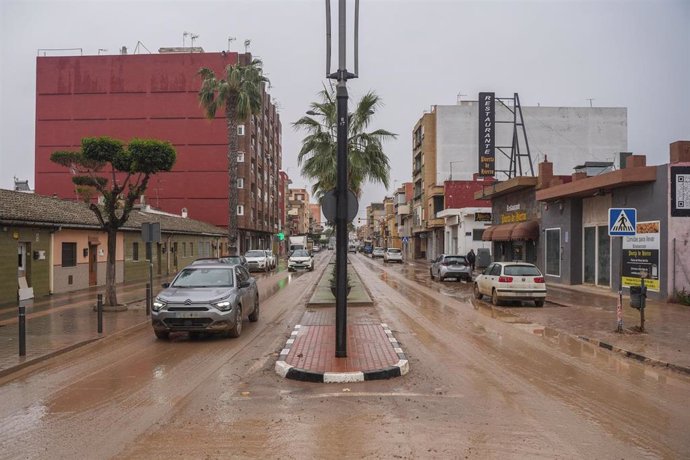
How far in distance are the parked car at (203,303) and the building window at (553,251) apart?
19260 millimetres

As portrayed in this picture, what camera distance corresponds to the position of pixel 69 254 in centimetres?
2431

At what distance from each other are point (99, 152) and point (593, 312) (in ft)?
49.9

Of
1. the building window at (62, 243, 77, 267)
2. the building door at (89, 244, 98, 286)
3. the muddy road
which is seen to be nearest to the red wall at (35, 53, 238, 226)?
the building door at (89, 244, 98, 286)

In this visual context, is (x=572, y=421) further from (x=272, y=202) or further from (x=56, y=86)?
(x=272, y=202)

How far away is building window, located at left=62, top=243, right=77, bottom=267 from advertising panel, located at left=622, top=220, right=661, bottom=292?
2220 centimetres

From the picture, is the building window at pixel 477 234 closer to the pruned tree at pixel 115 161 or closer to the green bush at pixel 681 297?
the green bush at pixel 681 297

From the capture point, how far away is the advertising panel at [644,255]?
63.5 ft

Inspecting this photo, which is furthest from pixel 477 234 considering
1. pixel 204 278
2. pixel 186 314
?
pixel 186 314

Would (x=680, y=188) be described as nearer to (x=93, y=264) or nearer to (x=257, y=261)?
(x=93, y=264)

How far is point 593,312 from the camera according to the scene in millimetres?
16859

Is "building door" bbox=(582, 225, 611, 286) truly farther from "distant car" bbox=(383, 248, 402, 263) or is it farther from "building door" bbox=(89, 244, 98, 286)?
"distant car" bbox=(383, 248, 402, 263)

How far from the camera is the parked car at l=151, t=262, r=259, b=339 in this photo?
37.6 feet

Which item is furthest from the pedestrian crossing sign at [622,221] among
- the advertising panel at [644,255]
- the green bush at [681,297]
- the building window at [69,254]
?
the building window at [69,254]

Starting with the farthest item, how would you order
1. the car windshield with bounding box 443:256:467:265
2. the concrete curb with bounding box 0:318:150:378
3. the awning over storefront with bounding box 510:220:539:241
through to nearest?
the car windshield with bounding box 443:256:467:265
the awning over storefront with bounding box 510:220:539:241
the concrete curb with bounding box 0:318:150:378
